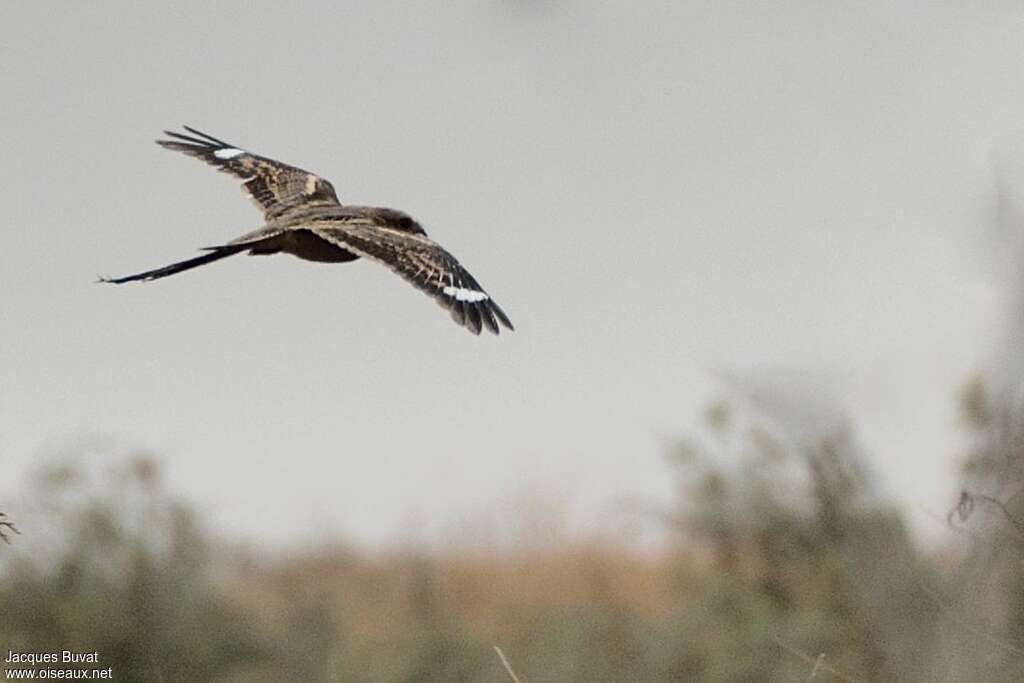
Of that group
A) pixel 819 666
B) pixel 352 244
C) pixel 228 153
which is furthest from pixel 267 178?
pixel 819 666

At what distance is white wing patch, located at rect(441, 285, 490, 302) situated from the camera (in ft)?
10.7

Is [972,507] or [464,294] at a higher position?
[464,294]

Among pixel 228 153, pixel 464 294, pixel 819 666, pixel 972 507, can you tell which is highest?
pixel 228 153

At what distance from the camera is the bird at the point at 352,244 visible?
10.6 feet

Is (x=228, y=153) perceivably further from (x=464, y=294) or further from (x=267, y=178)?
(x=464, y=294)

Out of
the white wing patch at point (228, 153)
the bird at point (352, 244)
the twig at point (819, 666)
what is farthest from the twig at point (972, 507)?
the white wing patch at point (228, 153)

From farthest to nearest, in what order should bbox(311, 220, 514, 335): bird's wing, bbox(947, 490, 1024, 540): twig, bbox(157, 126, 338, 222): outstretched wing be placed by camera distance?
1. bbox(157, 126, 338, 222): outstretched wing
2. bbox(311, 220, 514, 335): bird's wing
3. bbox(947, 490, 1024, 540): twig

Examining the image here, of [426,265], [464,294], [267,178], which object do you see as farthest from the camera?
[267,178]

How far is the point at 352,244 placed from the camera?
3502mm

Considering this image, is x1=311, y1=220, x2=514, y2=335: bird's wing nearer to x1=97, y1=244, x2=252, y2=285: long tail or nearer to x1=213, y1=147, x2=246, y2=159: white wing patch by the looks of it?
x1=97, y1=244, x2=252, y2=285: long tail

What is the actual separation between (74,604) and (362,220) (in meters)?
3.32

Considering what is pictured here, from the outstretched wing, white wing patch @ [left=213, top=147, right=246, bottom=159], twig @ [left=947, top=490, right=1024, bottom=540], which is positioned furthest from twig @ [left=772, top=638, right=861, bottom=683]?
white wing patch @ [left=213, top=147, right=246, bottom=159]

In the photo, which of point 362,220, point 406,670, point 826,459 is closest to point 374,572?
point 406,670

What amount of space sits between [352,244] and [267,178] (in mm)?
1199
